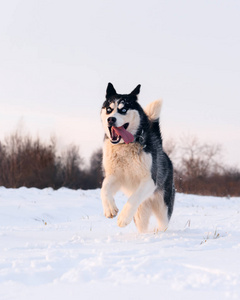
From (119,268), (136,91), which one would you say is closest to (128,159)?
(136,91)

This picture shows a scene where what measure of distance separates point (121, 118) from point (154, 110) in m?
0.89

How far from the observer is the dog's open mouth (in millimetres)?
3805

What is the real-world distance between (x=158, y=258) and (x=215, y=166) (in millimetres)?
26147

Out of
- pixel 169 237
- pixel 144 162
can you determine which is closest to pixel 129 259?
pixel 169 237

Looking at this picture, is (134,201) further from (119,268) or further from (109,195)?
(119,268)

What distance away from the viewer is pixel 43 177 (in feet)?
68.3

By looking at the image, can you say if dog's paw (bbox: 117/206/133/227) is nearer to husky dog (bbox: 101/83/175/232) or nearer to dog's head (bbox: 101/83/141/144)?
husky dog (bbox: 101/83/175/232)

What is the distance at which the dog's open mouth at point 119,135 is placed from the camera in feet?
12.5

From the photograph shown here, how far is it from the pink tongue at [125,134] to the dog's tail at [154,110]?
759mm

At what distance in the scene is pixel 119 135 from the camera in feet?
12.5

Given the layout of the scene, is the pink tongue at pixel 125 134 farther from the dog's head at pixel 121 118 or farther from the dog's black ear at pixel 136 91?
the dog's black ear at pixel 136 91

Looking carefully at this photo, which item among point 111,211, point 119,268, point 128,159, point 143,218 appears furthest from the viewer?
point 143,218

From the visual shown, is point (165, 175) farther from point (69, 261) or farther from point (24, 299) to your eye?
point (24, 299)

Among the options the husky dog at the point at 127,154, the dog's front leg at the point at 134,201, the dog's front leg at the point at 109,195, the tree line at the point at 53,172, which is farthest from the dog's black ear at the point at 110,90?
the tree line at the point at 53,172
